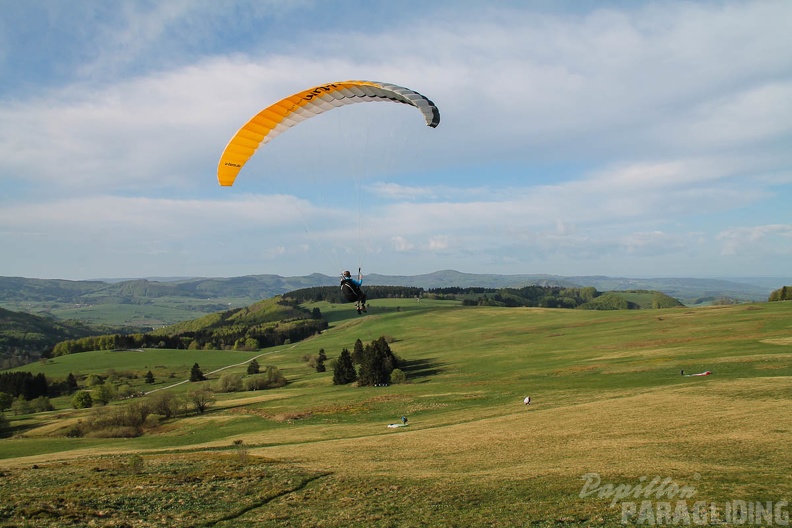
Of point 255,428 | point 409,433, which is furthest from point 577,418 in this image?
point 255,428

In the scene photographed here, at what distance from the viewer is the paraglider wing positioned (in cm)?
2311

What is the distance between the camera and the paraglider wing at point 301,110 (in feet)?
75.8

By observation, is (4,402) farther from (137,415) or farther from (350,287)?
(350,287)

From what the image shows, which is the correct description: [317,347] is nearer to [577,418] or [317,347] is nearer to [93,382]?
[93,382]

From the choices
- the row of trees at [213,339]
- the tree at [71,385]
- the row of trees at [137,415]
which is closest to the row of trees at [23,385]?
the tree at [71,385]

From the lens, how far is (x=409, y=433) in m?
30.4

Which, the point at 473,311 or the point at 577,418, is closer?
the point at 577,418

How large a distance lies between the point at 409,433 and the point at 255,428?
16.5m

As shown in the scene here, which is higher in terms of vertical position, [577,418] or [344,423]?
[577,418]

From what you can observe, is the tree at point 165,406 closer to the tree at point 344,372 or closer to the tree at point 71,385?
the tree at point 344,372

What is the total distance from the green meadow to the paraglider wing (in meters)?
14.3

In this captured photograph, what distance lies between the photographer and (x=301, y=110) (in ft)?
80.6

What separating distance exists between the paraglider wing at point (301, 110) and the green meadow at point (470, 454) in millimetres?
14334

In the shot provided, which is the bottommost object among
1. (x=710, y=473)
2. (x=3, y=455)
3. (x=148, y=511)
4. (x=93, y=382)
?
(x=93, y=382)
